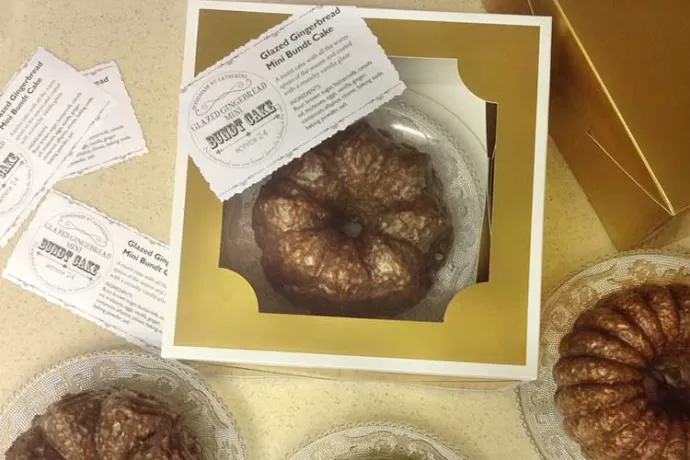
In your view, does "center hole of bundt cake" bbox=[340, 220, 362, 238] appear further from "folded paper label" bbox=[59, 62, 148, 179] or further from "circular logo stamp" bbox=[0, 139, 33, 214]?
"circular logo stamp" bbox=[0, 139, 33, 214]

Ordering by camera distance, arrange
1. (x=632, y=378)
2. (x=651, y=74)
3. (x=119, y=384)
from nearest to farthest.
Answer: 1. (x=651, y=74)
2. (x=632, y=378)
3. (x=119, y=384)

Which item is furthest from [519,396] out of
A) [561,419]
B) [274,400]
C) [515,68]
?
[515,68]

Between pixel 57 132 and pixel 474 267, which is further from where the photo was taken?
pixel 57 132

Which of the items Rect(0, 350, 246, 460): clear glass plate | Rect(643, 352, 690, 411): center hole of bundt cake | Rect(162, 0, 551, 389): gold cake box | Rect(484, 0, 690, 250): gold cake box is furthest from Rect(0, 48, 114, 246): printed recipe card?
Rect(643, 352, 690, 411): center hole of bundt cake

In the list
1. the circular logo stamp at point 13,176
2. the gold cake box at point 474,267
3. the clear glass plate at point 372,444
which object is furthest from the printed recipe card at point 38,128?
the clear glass plate at point 372,444

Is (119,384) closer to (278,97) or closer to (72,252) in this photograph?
(72,252)

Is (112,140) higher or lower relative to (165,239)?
higher

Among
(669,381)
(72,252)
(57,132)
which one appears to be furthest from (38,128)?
(669,381)

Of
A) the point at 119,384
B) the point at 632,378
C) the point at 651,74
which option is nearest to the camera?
the point at 651,74
